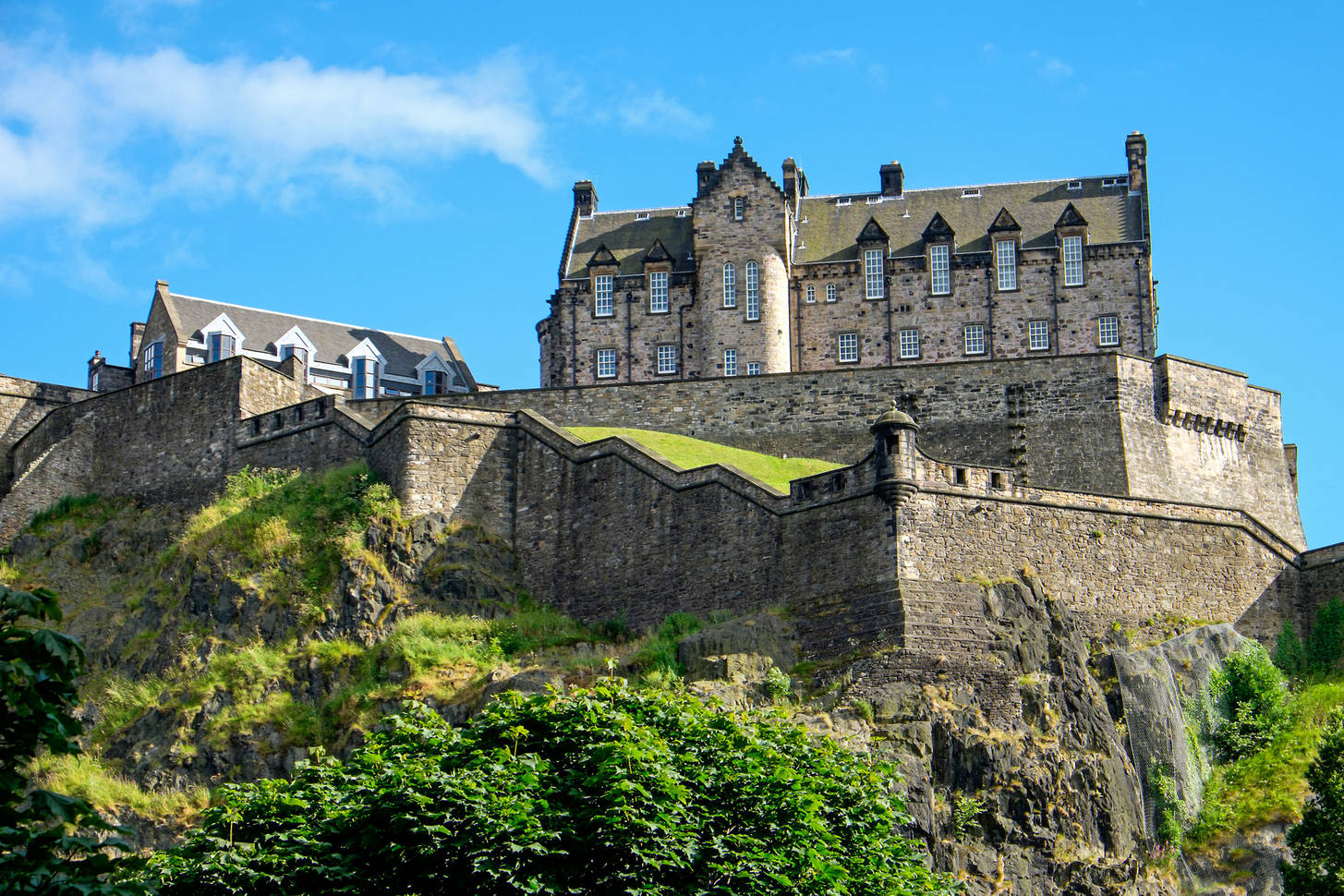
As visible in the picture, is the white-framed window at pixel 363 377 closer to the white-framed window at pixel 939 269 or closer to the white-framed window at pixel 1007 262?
the white-framed window at pixel 939 269

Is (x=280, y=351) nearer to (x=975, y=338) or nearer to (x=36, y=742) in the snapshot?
(x=975, y=338)

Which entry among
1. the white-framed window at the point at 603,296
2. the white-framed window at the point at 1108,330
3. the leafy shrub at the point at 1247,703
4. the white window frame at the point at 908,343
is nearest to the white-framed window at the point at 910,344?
the white window frame at the point at 908,343

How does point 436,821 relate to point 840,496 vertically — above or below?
below

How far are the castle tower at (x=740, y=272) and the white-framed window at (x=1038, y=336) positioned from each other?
815 cm

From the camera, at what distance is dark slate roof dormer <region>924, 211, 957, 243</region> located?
2498 inches

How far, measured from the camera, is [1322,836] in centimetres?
3566

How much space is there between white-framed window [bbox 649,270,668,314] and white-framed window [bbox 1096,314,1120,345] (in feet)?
48.6

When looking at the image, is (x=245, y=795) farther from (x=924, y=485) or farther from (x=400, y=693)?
(x=924, y=485)

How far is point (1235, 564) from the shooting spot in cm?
4550

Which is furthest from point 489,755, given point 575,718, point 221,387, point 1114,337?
point 1114,337

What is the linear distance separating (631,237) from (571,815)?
41.8 meters

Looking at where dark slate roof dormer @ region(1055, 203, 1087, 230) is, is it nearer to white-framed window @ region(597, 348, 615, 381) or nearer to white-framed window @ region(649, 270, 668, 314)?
white-framed window @ region(649, 270, 668, 314)

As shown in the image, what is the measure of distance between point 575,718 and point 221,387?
27.7 meters

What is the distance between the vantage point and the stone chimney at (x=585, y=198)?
6856 centimetres
